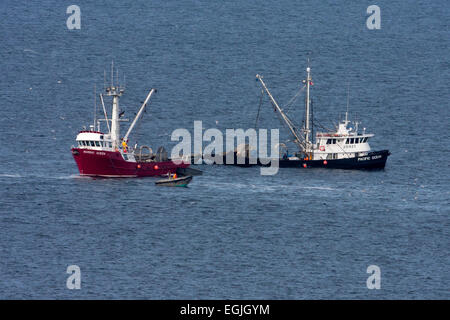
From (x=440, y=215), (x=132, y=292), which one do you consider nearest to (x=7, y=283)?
(x=132, y=292)

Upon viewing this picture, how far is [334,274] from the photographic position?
513ft

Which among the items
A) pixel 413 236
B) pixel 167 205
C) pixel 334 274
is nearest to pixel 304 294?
pixel 334 274

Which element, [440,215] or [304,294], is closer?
[304,294]

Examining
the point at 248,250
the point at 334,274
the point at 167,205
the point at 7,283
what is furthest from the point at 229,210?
the point at 7,283

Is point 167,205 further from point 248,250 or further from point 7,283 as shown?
point 7,283

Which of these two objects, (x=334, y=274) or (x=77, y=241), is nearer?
(x=334, y=274)

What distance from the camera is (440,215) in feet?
622

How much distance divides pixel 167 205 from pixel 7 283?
4616 cm

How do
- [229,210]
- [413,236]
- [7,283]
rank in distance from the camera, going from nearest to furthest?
[7,283] → [413,236] → [229,210]

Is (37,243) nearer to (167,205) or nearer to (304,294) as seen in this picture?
(167,205)

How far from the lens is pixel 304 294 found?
148625 millimetres
